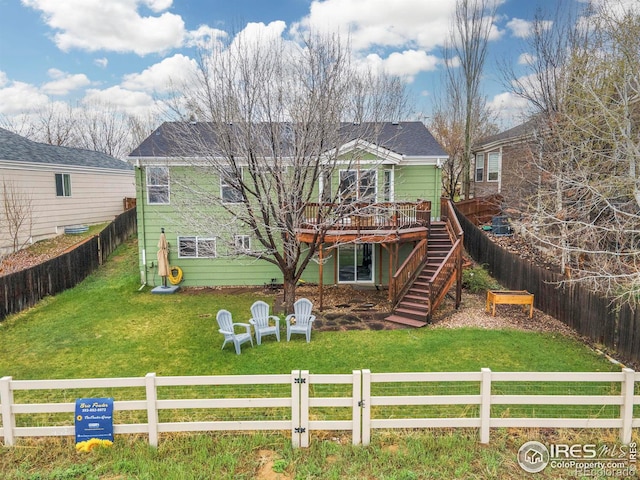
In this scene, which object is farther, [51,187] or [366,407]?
[51,187]

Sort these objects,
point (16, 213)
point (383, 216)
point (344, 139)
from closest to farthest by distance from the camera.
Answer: point (344, 139)
point (383, 216)
point (16, 213)

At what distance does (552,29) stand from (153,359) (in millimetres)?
16273

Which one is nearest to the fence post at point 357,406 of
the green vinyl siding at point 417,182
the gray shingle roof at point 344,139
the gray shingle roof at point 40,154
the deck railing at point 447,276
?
the deck railing at point 447,276

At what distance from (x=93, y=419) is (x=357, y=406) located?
3.33 m

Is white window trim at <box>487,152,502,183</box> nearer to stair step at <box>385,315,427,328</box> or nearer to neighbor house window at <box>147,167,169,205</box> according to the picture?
stair step at <box>385,315,427,328</box>

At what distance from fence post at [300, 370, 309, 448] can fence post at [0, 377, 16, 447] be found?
12.1 feet

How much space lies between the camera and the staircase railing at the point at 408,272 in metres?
11.6

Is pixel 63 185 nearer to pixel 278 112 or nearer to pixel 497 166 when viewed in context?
pixel 278 112

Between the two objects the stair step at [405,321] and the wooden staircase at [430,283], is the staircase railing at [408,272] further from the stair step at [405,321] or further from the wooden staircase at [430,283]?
the stair step at [405,321]

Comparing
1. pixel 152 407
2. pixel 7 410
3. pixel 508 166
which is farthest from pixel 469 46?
pixel 7 410

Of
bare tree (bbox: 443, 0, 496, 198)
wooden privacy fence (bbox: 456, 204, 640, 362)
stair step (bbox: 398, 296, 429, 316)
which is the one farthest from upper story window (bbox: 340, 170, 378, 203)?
bare tree (bbox: 443, 0, 496, 198)

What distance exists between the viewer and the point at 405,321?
35.0 feet

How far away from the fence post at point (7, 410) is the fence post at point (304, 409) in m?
3.69

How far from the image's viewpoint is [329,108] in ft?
31.6
